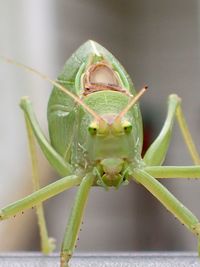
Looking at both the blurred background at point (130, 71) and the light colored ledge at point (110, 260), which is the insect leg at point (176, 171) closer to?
the light colored ledge at point (110, 260)

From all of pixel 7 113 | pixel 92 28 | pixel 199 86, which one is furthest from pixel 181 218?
pixel 199 86

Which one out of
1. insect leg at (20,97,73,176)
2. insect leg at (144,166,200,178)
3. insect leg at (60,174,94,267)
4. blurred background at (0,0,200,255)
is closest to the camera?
insect leg at (60,174,94,267)

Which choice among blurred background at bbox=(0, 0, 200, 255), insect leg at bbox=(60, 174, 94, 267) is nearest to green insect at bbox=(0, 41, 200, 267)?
insect leg at bbox=(60, 174, 94, 267)

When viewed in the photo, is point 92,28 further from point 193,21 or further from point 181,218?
point 181,218

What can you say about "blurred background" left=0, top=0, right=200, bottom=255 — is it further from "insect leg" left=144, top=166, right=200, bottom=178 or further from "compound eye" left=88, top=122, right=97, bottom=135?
"compound eye" left=88, top=122, right=97, bottom=135

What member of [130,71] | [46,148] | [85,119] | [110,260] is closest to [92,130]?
[85,119]

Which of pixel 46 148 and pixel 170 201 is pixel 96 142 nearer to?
pixel 170 201
